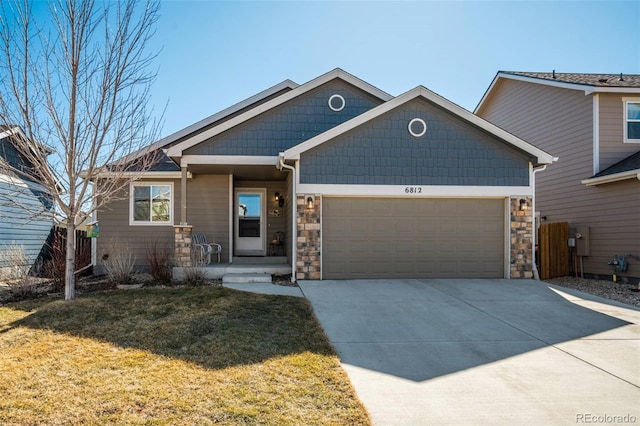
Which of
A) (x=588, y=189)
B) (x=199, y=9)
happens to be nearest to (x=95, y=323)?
(x=199, y=9)

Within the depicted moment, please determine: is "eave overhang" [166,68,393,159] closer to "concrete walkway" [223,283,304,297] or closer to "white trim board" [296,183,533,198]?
"white trim board" [296,183,533,198]

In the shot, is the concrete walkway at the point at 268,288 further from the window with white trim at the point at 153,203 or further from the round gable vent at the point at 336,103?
the round gable vent at the point at 336,103

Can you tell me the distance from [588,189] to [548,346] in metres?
8.64

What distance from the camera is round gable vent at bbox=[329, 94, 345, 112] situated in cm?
1184

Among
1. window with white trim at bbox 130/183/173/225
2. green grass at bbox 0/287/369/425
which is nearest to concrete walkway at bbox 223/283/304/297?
green grass at bbox 0/287/369/425

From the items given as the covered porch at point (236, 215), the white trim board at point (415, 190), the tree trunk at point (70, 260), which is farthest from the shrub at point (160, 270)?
the white trim board at point (415, 190)

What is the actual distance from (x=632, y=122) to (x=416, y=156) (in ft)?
23.7

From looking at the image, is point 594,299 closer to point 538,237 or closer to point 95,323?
point 538,237

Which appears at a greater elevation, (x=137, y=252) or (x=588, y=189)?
(x=588, y=189)

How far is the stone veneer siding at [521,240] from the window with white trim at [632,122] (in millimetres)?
4529

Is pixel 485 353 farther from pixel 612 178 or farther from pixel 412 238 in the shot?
pixel 612 178

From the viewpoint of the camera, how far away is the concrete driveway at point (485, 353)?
3602mm

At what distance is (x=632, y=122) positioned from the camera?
11922 mm

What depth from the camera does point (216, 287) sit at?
8805mm
